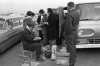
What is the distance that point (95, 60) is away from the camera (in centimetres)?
622

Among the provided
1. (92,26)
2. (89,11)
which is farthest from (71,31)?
(89,11)

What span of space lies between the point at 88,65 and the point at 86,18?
1.82 m

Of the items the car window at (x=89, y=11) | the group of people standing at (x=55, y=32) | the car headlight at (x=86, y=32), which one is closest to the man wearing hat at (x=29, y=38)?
the group of people standing at (x=55, y=32)

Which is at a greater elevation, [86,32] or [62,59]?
[86,32]

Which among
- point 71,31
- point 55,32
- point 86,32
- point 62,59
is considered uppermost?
point 71,31

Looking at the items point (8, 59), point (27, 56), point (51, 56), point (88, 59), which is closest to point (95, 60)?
point (88, 59)

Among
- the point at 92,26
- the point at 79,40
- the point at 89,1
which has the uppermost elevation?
the point at 89,1

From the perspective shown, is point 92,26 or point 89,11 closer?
point 92,26

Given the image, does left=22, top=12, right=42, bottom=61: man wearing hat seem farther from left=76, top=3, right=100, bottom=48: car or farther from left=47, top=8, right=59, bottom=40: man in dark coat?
left=76, top=3, right=100, bottom=48: car

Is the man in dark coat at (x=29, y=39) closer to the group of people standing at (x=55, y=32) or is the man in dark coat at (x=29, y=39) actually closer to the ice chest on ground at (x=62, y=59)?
the group of people standing at (x=55, y=32)

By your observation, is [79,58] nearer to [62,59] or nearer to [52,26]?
[62,59]

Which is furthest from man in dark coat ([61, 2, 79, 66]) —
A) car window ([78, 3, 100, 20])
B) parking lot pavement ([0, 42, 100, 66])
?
car window ([78, 3, 100, 20])

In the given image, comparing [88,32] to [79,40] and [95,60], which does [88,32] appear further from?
[95,60]

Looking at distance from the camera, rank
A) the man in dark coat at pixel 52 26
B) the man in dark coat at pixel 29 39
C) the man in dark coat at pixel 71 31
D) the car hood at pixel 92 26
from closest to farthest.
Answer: the man in dark coat at pixel 71 31, the man in dark coat at pixel 29 39, the car hood at pixel 92 26, the man in dark coat at pixel 52 26
